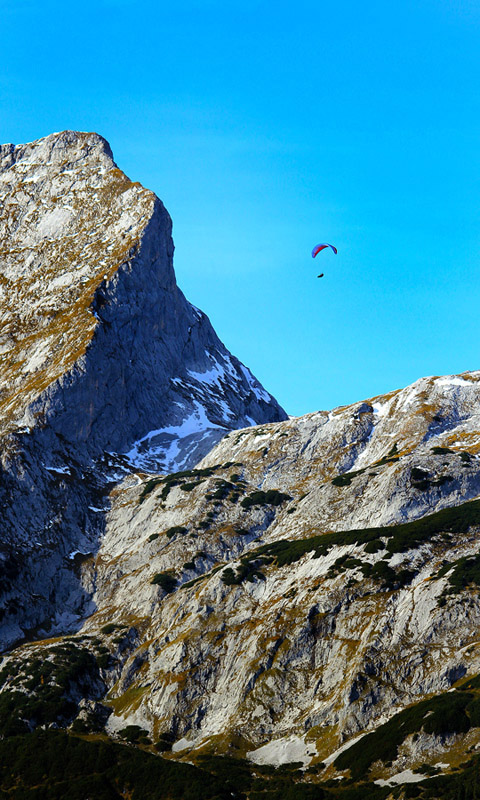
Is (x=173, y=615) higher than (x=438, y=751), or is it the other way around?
(x=173, y=615)

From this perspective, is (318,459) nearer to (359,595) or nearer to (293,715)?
A: (359,595)

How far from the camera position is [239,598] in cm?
10800

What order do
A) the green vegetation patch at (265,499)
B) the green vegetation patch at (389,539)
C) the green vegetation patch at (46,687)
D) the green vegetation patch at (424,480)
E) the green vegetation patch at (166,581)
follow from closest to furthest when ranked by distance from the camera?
the green vegetation patch at (46,687)
the green vegetation patch at (389,539)
the green vegetation patch at (424,480)
the green vegetation patch at (166,581)
the green vegetation patch at (265,499)

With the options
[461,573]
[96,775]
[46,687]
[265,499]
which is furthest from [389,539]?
[46,687]

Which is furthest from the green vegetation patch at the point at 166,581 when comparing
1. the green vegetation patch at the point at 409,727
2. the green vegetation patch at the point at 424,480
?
the green vegetation patch at the point at 409,727

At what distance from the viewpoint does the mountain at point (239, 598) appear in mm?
79438

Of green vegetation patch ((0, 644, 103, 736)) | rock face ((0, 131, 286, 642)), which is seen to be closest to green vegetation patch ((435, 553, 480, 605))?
green vegetation patch ((0, 644, 103, 736))

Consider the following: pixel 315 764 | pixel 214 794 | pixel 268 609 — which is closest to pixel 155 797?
pixel 214 794

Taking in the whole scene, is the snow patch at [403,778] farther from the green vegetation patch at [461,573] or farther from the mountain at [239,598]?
the green vegetation patch at [461,573]

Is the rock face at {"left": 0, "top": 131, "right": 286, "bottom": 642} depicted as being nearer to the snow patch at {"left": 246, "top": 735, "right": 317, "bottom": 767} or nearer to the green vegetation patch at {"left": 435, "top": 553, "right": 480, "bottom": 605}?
the snow patch at {"left": 246, "top": 735, "right": 317, "bottom": 767}

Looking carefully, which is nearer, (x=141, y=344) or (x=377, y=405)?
(x=377, y=405)

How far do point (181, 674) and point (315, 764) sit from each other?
2448 centimetres

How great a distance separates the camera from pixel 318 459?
491 feet

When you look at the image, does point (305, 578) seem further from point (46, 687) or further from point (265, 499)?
point (46, 687)
